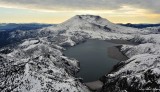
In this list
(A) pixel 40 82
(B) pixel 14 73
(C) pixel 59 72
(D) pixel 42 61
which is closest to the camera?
(A) pixel 40 82

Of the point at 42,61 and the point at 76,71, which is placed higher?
the point at 42,61

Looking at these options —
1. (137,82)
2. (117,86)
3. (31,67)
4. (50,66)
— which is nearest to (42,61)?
(50,66)

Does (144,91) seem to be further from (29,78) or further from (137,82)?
(29,78)

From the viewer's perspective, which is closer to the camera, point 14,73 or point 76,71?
point 14,73

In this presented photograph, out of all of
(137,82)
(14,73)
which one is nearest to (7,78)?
(14,73)

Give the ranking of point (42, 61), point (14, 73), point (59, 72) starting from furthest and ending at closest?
point (42, 61) < point (59, 72) < point (14, 73)

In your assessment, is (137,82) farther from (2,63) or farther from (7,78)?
(2,63)

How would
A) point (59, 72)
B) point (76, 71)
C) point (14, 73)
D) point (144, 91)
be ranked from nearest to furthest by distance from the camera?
point (144, 91) < point (14, 73) < point (59, 72) < point (76, 71)

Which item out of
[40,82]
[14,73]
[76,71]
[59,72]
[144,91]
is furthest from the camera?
[76,71]

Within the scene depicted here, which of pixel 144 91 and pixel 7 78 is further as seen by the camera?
pixel 7 78
